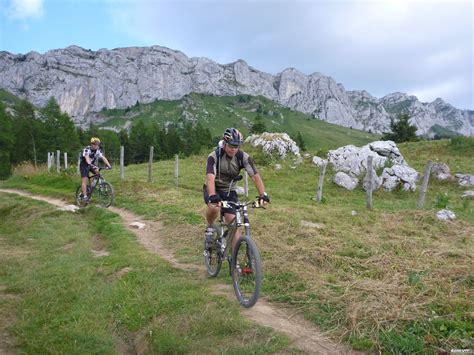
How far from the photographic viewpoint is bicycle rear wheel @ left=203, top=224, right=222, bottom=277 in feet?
23.3

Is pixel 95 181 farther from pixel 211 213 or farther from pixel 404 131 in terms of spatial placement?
pixel 404 131

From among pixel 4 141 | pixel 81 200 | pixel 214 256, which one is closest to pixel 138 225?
pixel 81 200

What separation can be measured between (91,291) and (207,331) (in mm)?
2930

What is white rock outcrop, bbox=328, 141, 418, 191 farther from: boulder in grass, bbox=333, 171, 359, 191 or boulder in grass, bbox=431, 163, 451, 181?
boulder in grass, bbox=431, 163, 451, 181

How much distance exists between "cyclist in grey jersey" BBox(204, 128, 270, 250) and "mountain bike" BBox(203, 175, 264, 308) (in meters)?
0.24

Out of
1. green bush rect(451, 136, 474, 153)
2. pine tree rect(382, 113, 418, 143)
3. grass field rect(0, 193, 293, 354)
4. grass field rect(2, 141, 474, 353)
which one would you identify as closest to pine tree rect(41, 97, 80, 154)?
grass field rect(2, 141, 474, 353)

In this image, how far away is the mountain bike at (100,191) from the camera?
15509mm

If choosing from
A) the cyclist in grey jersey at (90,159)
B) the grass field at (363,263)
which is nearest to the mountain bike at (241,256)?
the grass field at (363,263)

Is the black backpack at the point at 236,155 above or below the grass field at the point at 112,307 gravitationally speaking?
above

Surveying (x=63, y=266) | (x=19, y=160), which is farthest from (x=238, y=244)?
(x=19, y=160)

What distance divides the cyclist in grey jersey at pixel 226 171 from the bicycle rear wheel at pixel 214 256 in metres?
0.15

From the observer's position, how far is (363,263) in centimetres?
741

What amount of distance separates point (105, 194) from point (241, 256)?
452 inches

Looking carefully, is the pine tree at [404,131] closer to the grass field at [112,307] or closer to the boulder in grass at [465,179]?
the boulder in grass at [465,179]
